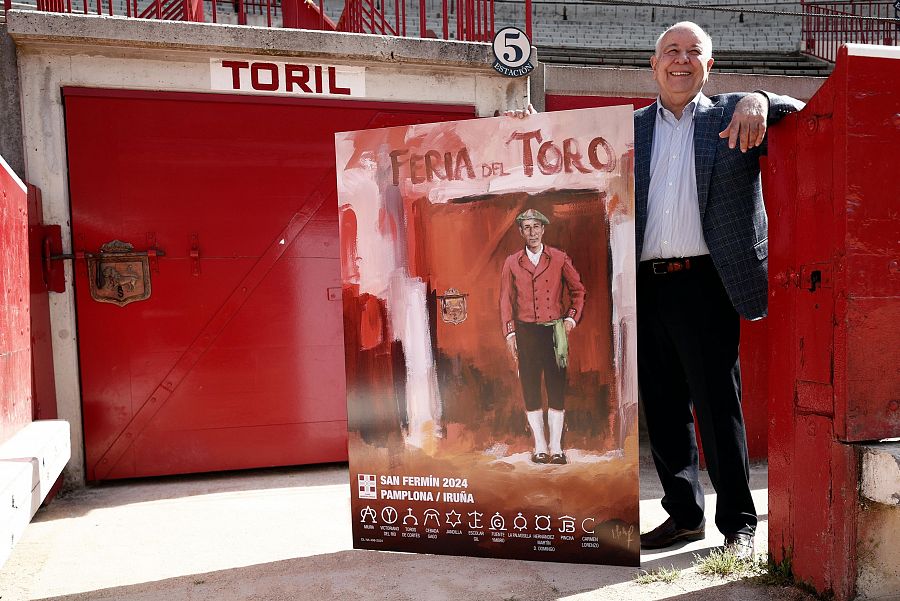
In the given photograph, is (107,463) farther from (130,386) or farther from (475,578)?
(475,578)

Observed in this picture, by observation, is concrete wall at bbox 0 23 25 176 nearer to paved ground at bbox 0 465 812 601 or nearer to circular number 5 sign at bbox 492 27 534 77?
paved ground at bbox 0 465 812 601

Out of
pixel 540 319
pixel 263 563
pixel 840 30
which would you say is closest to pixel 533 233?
pixel 540 319

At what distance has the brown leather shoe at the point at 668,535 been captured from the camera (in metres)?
2.88

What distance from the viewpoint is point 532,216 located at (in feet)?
8.66

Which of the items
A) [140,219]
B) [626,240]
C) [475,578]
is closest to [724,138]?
[626,240]

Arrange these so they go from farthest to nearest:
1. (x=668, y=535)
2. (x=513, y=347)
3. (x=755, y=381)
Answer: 1. (x=755, y=381)
2. (x=668, y=535)
3. (x=513, y=347)

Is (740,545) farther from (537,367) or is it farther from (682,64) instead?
(682,64)

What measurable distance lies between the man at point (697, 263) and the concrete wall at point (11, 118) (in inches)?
130

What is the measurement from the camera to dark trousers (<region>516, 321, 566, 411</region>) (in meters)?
2.63

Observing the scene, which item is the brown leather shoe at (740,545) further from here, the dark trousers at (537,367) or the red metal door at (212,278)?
the red metal door at (212,278)

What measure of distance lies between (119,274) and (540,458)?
9.10 ft

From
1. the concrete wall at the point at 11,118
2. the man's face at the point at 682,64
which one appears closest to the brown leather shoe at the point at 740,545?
the man's face at the point at 682,64

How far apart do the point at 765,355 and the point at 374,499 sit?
8.68ft

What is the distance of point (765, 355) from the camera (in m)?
4.30
